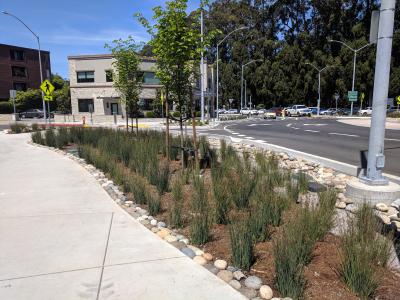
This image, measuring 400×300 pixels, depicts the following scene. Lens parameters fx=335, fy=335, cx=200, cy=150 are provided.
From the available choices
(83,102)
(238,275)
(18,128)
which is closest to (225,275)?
(238,275)

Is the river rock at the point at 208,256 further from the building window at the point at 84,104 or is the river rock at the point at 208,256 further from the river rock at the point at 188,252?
the building window at the point at 84,104

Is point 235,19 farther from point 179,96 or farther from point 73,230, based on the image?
point 73,230

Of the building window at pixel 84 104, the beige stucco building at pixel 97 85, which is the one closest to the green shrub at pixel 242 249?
the beige stucco building at pixel 97 85

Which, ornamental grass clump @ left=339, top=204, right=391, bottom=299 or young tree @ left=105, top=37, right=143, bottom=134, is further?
young tree @ left=105, top=37, right=143, bottom=134

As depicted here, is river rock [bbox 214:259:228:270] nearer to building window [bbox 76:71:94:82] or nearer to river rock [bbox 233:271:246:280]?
river rock [bbox 233:271:246:280]

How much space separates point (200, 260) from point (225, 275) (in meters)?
0.43

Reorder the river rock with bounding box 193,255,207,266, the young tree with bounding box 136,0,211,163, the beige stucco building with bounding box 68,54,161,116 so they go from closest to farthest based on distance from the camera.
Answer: the river rock with bounding box 193,255,207,266 < the young tree with bounding box 136,0,211,163 < the beige stucco building with bounding box 68,54,161,116

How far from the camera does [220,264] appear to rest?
3.69 meters

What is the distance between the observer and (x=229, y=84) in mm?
72312

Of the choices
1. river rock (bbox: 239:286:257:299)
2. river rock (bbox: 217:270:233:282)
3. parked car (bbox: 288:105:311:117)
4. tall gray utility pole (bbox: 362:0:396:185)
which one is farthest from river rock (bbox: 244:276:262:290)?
parked car (bbox: 288:105:311:117)

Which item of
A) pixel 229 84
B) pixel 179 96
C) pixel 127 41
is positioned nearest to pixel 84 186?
pixel 179 96

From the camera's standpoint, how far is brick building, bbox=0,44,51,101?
217 feet

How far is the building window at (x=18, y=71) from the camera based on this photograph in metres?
68.6

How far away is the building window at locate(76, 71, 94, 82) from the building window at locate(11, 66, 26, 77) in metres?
30.4
